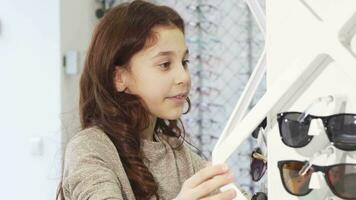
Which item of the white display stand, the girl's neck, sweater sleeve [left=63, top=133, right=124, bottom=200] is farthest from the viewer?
the girl's neck

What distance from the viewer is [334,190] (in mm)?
438

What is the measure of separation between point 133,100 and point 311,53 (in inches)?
17.3

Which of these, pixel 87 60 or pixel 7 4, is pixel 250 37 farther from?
pixel 87 60

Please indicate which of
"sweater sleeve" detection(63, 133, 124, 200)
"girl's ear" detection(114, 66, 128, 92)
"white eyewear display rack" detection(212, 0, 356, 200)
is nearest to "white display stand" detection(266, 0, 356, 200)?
"white eyewear display rack" detection(212, 0, 356, 200)

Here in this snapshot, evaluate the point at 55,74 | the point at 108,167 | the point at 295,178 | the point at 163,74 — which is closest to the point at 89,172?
the point at 108,167

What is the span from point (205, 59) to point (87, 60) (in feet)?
4.08

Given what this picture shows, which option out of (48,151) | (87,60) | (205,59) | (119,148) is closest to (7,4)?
(48,151)

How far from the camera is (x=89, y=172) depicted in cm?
67

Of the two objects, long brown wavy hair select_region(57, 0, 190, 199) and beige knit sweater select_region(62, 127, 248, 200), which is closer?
beige knit sweater select_region(62, 127, 248, 200)

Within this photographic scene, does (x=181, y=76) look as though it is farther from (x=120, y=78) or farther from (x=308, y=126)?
(x=308, y=126)

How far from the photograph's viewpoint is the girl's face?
0.77m

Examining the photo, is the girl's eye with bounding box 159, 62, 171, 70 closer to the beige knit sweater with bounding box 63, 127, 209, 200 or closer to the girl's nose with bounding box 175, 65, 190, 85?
the girl's nose with bounding box 175, 65, 190, 85

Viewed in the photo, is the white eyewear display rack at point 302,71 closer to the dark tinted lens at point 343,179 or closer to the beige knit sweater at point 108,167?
the dark tinted lens at point 343,179

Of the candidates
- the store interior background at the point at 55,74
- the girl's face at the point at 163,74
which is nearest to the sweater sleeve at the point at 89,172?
the girl's face at the point at 163,74
